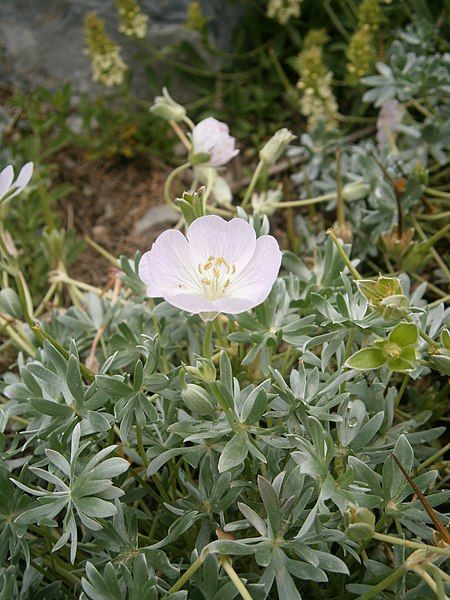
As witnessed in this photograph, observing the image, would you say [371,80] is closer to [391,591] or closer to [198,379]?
[198,379]

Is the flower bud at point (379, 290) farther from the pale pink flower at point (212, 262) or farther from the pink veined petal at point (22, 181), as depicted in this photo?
the pink veined petal at point (22, 181)

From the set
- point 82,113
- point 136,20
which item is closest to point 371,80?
point 136,20

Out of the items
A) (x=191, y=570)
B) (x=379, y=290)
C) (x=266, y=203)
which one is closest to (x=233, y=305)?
(x=379, y=290)

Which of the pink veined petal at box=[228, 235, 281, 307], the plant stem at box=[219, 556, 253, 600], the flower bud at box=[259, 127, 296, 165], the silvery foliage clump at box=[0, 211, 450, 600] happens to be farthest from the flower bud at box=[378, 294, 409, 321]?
the flower bud at box=[259, 127, 296, 165]

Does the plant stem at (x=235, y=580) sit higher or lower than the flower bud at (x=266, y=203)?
higher

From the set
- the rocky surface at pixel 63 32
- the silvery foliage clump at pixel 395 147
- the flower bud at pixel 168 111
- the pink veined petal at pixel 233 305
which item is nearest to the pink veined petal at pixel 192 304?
the pink veined petal at pixel 233 305

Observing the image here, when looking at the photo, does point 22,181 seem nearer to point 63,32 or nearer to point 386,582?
point 386,582
